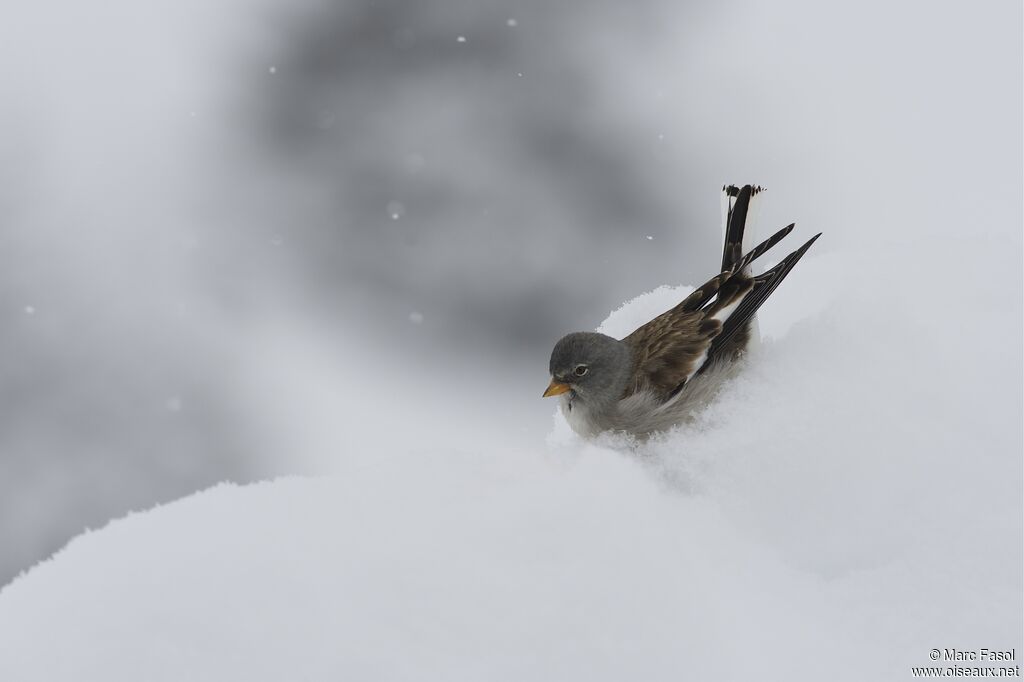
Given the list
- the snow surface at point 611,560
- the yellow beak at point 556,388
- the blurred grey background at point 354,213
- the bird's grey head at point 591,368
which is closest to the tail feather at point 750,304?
the bird's grey head at point 591,368

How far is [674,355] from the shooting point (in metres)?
3.08

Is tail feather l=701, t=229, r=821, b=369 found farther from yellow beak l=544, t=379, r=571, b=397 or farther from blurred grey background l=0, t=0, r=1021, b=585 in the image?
blurred grey background l=0, t=0, r=1021, b=585

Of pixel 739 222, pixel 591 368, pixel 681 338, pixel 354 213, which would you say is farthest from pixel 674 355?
pixel 354 213

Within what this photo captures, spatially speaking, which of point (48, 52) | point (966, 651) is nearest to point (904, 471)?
point (966, 651)

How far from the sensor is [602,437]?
2908 mm

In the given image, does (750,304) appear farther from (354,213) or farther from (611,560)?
(354,213)

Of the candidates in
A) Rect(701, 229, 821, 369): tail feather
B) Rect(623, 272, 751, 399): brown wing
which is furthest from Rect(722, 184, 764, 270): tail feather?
Rect(701, 229, 821, 369): tail feather

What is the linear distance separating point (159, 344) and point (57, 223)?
3356 mm

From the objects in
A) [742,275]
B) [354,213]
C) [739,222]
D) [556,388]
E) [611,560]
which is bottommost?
[611,560]

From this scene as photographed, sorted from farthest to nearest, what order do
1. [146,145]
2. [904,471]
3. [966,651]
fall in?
1. [146,145]
2. [904,471]
3. [966,651]

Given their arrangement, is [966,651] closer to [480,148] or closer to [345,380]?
[480,148]

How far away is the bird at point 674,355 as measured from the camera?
2910mm

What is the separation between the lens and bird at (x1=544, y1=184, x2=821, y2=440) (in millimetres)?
2910

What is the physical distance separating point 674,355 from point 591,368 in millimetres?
313
